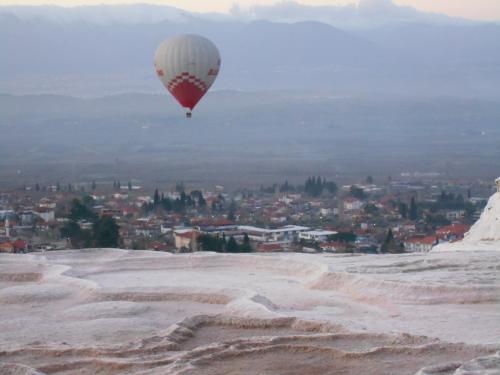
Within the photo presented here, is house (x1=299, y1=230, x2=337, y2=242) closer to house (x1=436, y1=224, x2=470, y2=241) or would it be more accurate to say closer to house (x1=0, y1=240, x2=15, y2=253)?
house (x1=436, y1=224, x2=470, y2=241)

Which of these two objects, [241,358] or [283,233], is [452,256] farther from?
[283,233]

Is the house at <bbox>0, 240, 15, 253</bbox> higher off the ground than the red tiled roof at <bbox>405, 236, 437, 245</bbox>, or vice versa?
the house at <bbox>0, 240, 15, 253</bbox>

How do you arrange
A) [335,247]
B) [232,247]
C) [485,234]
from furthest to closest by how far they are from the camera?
1. [335,247]
2. [232,247]
3. [485,234]

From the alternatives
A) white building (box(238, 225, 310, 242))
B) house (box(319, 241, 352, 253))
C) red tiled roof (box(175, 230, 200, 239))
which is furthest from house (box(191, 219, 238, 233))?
house (box(319, 241, 352, 253))

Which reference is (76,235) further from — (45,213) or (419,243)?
(45,213)

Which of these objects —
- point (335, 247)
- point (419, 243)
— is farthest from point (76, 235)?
point (419, 243)

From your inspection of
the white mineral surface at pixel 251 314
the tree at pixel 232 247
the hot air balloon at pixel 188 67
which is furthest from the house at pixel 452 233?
the white mineral surface at pixel 251 314

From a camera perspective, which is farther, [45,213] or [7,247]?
[45,213]
